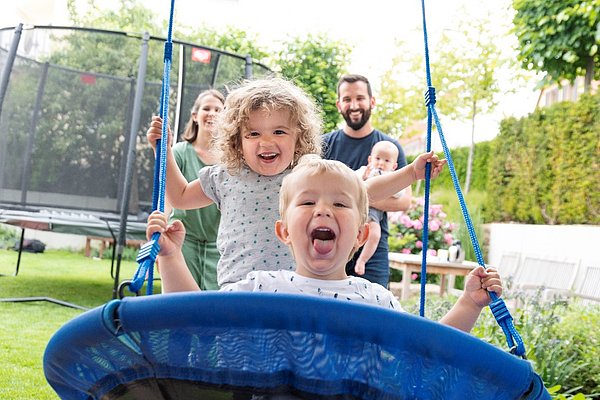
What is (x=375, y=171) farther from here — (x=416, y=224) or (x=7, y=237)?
(x=7, y=237)

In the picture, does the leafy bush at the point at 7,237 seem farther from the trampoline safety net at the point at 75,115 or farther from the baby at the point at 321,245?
the baby at the point at 321,245

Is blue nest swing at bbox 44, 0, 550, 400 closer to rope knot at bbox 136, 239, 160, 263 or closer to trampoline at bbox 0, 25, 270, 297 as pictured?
rope knot at bbox 136, 239, 160, 263

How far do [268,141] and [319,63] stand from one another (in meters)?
7.60

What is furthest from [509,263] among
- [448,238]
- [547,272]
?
[448,238]

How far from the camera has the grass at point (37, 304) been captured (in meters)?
3.65

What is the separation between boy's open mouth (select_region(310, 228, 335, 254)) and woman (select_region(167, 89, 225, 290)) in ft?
5.02

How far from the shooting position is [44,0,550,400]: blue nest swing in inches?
35.8

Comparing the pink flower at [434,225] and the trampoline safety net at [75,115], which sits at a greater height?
the trampoline safety net at [75,115]

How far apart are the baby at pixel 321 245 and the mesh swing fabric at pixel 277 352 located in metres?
0.43

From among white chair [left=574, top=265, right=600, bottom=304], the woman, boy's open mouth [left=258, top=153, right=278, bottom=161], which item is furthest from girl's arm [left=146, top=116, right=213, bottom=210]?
white chair [left=574, top=265, right=600, bottom=304]

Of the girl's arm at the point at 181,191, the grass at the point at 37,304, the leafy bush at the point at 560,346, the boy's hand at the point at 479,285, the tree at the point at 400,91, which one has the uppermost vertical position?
the tree at the point at 400,91

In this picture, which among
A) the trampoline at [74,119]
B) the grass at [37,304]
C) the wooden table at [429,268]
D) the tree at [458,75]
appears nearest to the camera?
the grass at [37,304]

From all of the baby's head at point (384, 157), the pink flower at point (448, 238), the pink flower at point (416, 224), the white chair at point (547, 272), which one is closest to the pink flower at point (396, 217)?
the pink flower at point (416, 224)

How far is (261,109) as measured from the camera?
1969 millimetres
